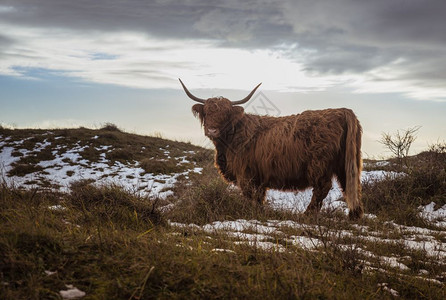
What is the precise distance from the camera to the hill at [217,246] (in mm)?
1948

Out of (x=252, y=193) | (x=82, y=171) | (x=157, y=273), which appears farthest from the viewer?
(x=82, y=171)

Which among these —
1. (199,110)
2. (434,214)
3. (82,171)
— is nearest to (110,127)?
(82,171)

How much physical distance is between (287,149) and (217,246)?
3.28 meters

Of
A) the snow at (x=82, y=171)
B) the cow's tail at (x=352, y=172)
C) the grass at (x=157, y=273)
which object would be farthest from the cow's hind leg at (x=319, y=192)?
the snow at (x=82, y=171)

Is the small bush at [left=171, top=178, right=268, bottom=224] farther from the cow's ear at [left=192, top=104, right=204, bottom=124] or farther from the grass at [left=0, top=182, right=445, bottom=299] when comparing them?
the grass at [left=0, top=182, right=445, bottom=299]

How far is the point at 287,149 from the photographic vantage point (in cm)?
613

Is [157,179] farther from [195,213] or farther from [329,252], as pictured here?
[329,252]

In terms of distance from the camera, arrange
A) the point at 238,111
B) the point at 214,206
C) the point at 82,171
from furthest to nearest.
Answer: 1. the point at 82,171
2. the point at 238,111
3. the point at 214,206

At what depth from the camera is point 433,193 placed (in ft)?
22.9

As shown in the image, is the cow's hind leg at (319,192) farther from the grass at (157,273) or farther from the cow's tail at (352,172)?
the grass at (157,273)

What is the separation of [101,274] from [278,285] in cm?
107

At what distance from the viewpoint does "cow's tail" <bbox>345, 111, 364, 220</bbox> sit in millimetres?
5699

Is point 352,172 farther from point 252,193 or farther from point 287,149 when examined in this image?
point 252,193

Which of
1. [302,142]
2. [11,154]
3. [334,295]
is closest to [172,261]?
[334,295]
